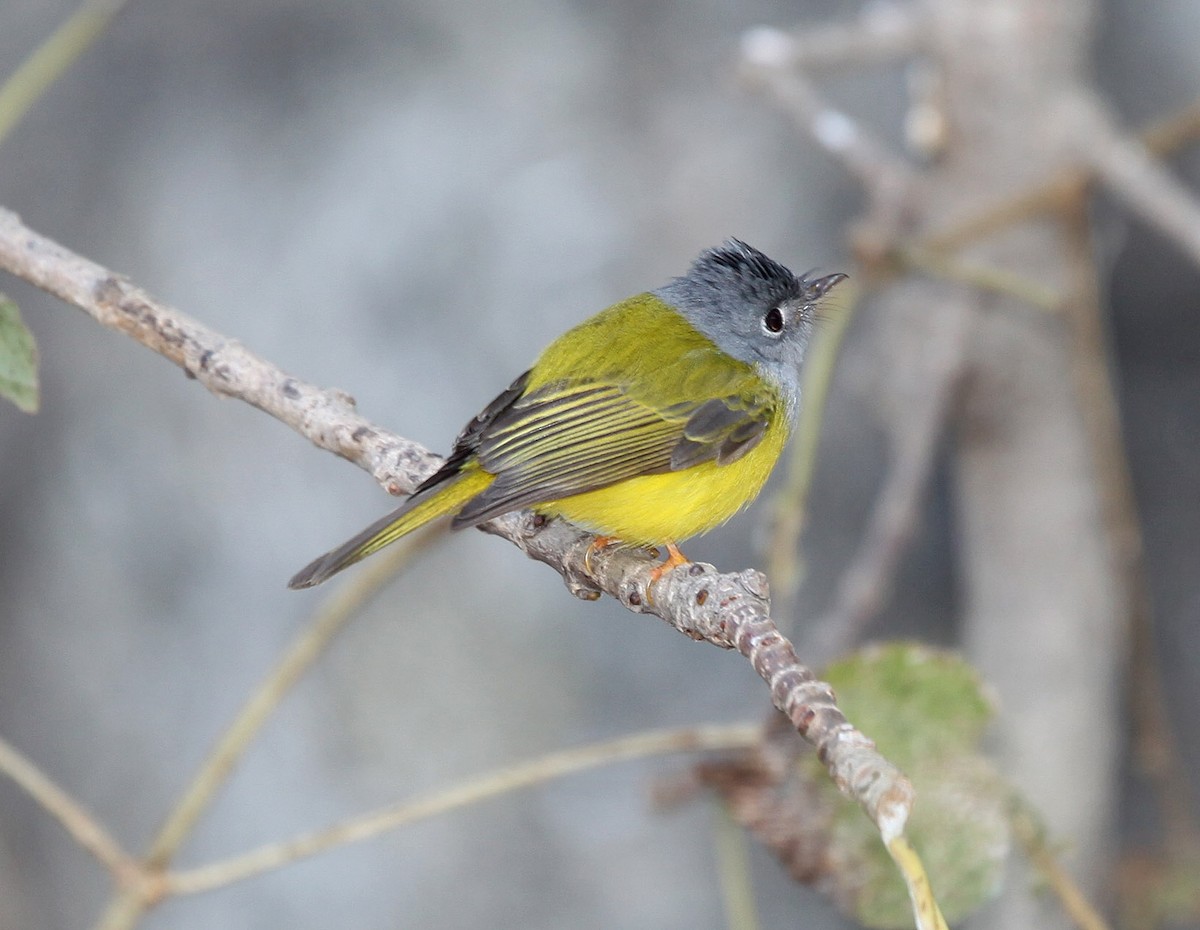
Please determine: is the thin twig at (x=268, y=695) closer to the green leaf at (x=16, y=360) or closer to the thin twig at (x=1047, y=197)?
the green leaf at (x=16, y=360)

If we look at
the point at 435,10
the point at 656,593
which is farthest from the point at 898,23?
the point at 656,593

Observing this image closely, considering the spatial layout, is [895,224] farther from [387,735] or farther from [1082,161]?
[387,735]

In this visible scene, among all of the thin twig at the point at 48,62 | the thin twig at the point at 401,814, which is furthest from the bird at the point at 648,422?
the thin twig at the point at 48,62

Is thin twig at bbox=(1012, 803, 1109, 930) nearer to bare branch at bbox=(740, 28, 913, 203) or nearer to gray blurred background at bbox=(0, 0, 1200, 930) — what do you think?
gray blurred background at bbox=(0, 0, 1200, 930)

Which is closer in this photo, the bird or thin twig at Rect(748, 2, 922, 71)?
the bird

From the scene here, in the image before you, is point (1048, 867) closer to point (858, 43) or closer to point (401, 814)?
point (401, 814)

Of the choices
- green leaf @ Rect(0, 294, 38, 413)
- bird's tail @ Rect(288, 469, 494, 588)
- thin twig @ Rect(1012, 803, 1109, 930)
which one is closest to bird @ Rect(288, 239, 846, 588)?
bird's tail @ Rect(288, 469, 494, 588)

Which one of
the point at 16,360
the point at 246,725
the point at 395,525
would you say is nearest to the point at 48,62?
the point at 16,360
